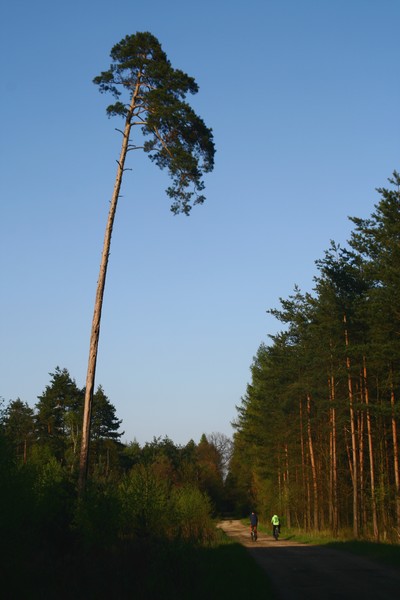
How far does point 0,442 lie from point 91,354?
11.7 feet

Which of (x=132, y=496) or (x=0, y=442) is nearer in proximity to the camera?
(x=0, y=442)

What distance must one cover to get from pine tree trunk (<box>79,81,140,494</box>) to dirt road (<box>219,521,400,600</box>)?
19.1 ft

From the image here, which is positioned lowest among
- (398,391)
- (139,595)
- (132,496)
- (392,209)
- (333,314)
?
(139,595)

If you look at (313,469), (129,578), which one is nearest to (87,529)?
(129,578)

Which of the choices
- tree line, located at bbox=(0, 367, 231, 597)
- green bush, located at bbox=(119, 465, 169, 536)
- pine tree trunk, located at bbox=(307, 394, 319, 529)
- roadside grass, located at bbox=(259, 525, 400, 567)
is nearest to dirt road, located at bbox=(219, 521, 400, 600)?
roadside grass, located at bbox=(259, 525, 400, 567)

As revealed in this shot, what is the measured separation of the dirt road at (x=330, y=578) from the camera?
12.4 metres

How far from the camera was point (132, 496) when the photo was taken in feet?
67.4

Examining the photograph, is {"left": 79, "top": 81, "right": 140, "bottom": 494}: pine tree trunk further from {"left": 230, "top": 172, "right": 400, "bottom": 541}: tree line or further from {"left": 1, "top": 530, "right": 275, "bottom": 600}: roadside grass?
{"left": 230, "top": 172, "right": 400, "bottom": 541}: tree line

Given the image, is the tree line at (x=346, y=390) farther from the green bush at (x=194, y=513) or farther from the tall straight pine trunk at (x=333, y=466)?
the green bush at (x=194, y=513)

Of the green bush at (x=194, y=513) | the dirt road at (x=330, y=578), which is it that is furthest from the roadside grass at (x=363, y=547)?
the green bush at (x=194, y=513)

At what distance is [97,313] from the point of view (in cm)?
1808

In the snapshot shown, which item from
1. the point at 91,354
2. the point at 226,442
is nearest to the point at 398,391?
the point at 91,354

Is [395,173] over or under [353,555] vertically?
over

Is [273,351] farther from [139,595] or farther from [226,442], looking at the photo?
[226,442]
